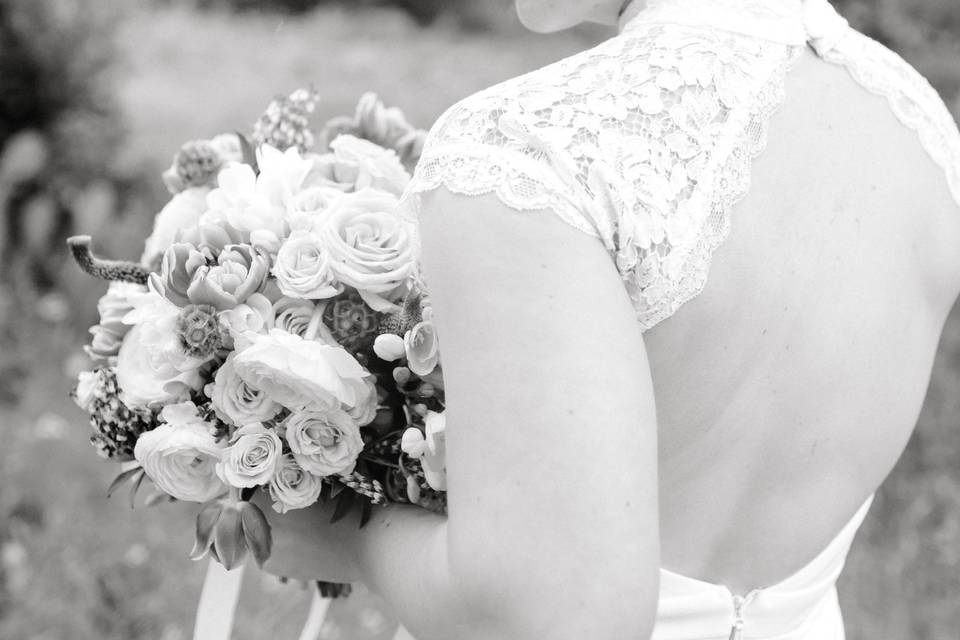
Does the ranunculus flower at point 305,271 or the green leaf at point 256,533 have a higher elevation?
the ranunculus flower at point 305,271

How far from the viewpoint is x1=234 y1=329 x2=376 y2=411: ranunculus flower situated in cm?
152

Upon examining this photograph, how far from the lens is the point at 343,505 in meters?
1.63

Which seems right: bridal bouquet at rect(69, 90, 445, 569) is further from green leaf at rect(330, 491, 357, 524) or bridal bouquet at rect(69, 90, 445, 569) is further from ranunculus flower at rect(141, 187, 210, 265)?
ranunculus flower at rect(141, 187, 210, 265)

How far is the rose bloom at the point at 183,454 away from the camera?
1.61 meters

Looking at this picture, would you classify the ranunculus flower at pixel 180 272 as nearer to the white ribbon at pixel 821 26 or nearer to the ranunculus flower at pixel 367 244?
the ranunculus flower at pixel 367 244

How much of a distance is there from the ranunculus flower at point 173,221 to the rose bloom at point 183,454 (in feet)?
1.09

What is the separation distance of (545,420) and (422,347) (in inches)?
16.0

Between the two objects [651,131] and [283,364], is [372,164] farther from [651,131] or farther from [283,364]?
[651,131]

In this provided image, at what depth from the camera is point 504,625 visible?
1216 mm

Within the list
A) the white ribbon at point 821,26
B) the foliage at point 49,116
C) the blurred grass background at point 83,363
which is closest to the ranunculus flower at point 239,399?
the white ribbon at point 821,26

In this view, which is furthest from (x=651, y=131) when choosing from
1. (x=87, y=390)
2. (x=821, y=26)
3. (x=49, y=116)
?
(x=49, y=116)

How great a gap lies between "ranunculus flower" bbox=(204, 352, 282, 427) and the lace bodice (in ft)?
1.34

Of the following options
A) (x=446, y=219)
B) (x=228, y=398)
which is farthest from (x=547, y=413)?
(x=228, y=398)

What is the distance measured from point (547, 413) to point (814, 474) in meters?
0.59
